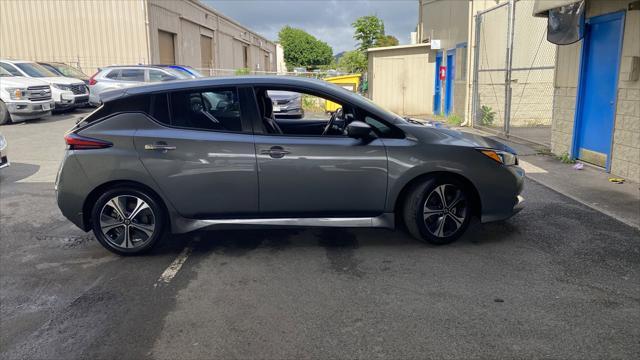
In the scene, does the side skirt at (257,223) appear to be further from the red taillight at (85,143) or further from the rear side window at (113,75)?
the rear side window at (113,75)

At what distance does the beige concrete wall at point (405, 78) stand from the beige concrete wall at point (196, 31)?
11830mm

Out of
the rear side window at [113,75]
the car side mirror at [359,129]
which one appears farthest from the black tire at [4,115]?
the car side mirror at [359,129]

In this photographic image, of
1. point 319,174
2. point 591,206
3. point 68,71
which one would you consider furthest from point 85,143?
point 68,71

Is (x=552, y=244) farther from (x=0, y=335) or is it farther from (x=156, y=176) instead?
(x=0, y=335)

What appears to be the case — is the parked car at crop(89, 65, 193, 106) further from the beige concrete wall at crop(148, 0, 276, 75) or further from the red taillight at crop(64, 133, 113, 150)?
the red taillight at crop(64, 133, 113, 150)

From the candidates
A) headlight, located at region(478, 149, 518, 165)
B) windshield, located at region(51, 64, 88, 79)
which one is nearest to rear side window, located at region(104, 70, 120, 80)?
windshield, located at region(51, 64, 88, 79)

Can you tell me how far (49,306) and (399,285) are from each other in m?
2.76

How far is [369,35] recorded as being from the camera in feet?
121

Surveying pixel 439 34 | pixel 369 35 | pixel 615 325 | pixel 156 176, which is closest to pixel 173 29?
pixel 369 35

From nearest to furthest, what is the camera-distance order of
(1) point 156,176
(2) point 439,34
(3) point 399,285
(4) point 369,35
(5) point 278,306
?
1. (5) point 278,306
2. (3) point 399,285
3. (1) point 156,176
4. (2) point 439,34
5. (4) point 369,35

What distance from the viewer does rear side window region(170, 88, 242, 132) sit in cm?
518

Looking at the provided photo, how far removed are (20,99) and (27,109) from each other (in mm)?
343

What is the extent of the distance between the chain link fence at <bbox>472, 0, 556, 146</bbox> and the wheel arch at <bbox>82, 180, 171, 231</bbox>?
11.0m

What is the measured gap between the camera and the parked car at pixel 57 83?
18312 millimetres
